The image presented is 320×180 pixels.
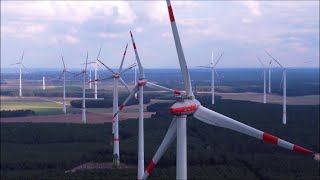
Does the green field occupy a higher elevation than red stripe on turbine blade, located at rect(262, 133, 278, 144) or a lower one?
lower

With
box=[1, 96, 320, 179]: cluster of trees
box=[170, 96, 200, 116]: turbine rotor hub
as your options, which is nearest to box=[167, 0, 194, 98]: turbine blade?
box=[170, 96, 200, 116]: turbine rotor hub

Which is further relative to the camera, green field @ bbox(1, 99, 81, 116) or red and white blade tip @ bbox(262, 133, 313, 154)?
green field @ bbox(1, 99, 81, 116)

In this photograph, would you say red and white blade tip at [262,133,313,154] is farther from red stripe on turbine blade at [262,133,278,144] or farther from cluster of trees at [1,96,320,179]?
cluster of trees at [1,96,320,179]

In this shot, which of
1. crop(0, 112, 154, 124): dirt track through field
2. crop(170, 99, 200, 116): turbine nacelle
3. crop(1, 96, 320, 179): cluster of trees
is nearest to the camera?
crop(170, 99, 200, 116): turbine nacelle

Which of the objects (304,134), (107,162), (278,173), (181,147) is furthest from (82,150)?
(181,147)

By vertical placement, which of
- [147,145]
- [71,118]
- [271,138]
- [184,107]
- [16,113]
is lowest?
[147,145]

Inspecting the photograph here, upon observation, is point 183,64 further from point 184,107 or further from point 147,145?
point 147,145

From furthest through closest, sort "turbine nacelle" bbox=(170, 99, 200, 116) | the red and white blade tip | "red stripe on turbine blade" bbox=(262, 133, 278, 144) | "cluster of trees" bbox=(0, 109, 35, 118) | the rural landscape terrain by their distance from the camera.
A: "cluster of trees" bbox=(0, 109, 35, 118) < the rural landscape terrain < "turbine nacelle" bbox=(170, 99, 200, 116) < "red stripe on turbine blade" bbox=(262, 133, 278, 144) < the red and white blade tip

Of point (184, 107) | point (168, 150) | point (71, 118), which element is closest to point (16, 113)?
point (71, 118)
